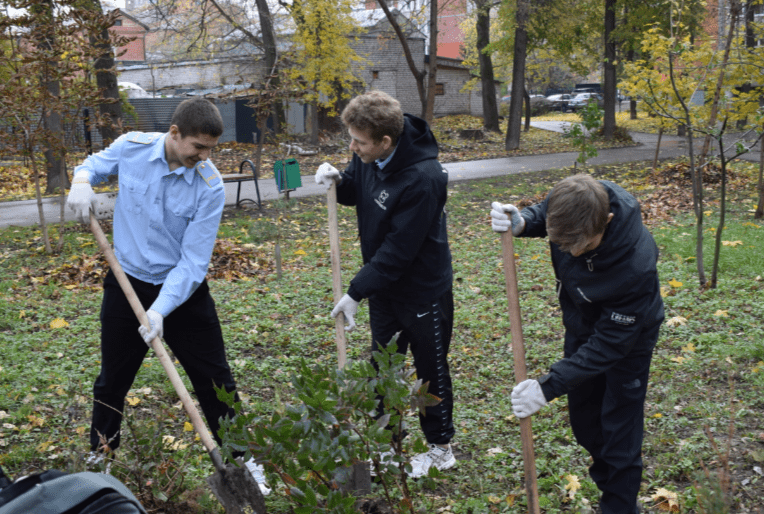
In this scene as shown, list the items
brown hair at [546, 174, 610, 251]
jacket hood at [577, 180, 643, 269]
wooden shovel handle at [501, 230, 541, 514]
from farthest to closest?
1. wooden shovel handle at [501, 230, 541, 514]
2. jacket hood at [577, 180, 643, 269]
3. brown hair at [546, 174, 610, 251]

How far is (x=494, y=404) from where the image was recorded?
13.5ft

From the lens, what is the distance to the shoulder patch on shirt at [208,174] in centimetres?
286

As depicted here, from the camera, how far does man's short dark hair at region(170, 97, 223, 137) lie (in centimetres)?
268

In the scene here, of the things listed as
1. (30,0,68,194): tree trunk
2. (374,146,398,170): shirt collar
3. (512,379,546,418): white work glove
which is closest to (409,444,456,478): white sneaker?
(512,379,546,418): white work glove

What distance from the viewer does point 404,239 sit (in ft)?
9.34

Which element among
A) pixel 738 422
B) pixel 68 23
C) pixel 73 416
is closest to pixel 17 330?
pixel 73 416

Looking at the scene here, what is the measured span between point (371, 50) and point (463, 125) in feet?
24.6

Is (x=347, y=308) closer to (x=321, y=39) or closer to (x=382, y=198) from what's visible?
(x=382, y=198)

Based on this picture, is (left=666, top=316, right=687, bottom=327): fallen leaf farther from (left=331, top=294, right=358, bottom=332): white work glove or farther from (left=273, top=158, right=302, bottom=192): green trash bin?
(left=273, top=158, right=302, bottom=192): green trash bin

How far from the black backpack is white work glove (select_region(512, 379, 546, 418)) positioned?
1436mm

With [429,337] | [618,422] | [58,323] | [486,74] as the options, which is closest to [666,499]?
[618,422]

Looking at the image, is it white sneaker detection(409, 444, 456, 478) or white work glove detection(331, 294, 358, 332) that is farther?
white sneaker detection(409, 444, 456, 478)

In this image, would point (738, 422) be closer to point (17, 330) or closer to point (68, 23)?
point (17, 330)

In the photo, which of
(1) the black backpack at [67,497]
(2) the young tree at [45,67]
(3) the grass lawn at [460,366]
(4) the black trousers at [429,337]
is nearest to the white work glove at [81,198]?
(3) the grass lawn at [460,366]
